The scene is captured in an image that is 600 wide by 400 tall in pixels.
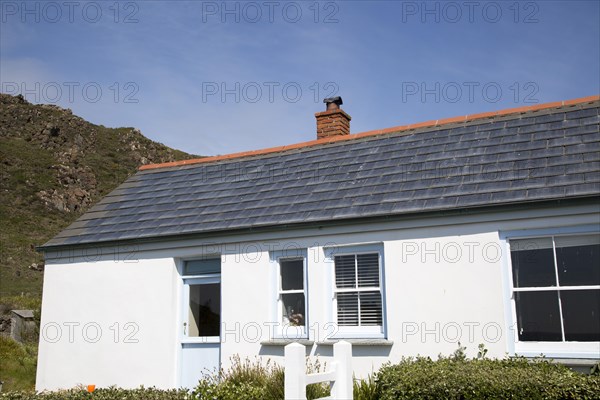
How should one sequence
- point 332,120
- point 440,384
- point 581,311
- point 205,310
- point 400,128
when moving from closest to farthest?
point 440,384
point 581,311
point 205,310
point 400,128
point 332,120

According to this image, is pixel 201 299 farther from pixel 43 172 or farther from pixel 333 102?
pixel 43 172

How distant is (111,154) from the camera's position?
60156 mm

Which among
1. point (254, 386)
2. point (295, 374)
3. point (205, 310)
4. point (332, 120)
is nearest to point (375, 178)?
point (332, 120)

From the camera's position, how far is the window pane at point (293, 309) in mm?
11773

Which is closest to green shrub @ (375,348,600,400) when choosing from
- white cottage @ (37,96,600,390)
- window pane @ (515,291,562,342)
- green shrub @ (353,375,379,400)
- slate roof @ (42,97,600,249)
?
green shrub @ (353,375,379,400)

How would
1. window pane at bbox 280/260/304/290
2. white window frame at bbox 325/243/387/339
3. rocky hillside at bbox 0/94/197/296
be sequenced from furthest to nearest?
rocky hillside at bbox 0/94/197/296
window pane at bbox 280/260/304/290
white window frame at bbox 325/243/387/339

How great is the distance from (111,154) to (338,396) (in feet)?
184

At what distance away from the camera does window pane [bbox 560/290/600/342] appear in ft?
33.2

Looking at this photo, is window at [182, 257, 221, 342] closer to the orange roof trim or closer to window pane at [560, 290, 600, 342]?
the orange roof trim

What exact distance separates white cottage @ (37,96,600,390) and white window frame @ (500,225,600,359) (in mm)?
25

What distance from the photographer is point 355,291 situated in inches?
441

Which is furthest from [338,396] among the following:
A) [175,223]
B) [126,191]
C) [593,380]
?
[126,191]

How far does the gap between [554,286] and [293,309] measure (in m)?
4.62

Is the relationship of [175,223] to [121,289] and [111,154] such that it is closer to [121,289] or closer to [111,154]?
[121,289]
